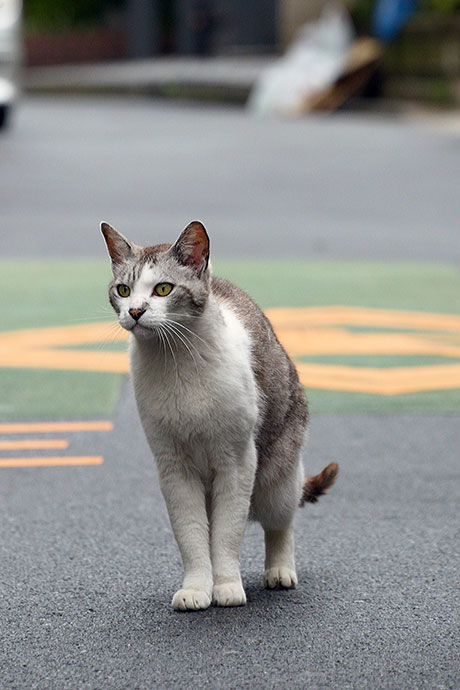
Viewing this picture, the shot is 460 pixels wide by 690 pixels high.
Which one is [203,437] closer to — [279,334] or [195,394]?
[195,394]

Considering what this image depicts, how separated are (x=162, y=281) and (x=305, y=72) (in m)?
19.8

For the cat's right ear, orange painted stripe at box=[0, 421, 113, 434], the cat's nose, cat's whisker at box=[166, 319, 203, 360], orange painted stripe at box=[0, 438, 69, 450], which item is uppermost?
the cat's right ear

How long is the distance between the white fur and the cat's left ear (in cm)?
11

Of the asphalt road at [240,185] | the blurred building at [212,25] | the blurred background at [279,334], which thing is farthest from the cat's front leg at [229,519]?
the blurred building at [212,25]

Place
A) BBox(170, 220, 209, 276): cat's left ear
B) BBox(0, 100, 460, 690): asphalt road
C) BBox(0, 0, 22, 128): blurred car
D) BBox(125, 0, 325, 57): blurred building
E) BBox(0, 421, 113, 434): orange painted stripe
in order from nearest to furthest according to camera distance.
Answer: BBox(0, 100, 460, 690): asphalt road < BBox(170, 220, 209, 276): cat's left ear < BBox(0, 421, 113, 434): orange painted stripe < BBox(0, 0, 22, 128): blurred car < BBox(125, 0, 325, 57): blurred building

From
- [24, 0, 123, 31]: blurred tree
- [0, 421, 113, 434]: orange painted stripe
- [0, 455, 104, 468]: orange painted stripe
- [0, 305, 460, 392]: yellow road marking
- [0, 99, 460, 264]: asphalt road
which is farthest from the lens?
[24, 0, 123, 31]: blurred tree

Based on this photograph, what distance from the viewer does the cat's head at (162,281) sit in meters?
4.10

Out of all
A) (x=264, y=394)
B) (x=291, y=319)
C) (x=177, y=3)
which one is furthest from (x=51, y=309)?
(x=177, y=3)

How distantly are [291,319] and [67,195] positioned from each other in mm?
7164

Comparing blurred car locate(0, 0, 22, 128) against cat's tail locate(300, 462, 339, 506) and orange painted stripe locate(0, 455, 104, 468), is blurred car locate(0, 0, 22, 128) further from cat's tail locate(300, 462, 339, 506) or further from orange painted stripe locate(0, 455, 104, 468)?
cat's tail locate(300, 462, 339, 506)

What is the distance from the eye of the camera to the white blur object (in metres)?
23.3

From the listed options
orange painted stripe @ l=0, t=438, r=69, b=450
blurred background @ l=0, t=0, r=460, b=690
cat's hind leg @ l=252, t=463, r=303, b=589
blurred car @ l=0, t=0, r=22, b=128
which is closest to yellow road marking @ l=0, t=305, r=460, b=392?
blurred background @ l=0, t=0, r=460, b=690

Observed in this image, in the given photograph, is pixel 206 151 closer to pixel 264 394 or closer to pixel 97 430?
pixel 97 430

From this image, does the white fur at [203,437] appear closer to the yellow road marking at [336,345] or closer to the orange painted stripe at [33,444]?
the orange painted stripe at [33,444]
